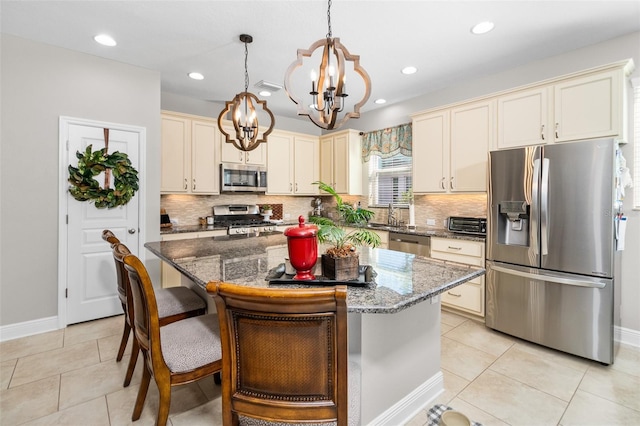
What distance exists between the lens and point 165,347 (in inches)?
59.8

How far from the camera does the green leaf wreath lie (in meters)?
3.07

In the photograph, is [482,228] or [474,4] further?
[482,228]

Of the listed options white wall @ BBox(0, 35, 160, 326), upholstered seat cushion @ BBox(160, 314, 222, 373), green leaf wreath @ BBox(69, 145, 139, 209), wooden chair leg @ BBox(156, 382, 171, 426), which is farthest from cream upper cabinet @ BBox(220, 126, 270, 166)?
wooden chair leg @ BBox(156, 382, 171, 426)

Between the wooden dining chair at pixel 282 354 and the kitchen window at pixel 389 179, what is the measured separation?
3887mm

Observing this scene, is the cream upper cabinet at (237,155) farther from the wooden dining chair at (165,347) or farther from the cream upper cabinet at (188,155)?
the wooden dining chair at (165,347)

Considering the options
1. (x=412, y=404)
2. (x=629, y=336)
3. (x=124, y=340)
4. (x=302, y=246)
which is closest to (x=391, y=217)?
(x=629, y=336)

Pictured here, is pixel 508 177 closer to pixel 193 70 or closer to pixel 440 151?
pixel 440 151

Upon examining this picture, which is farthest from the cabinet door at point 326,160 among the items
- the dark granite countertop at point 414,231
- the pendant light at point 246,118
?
the pendant light at point 246,118

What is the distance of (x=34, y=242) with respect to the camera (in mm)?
2945

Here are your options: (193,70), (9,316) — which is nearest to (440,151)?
(193,70)

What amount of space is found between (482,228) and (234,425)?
10.2 feet

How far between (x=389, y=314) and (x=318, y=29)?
247cm

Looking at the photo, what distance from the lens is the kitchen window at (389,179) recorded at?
4590 mm

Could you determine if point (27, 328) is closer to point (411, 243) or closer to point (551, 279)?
point (411, 243)
